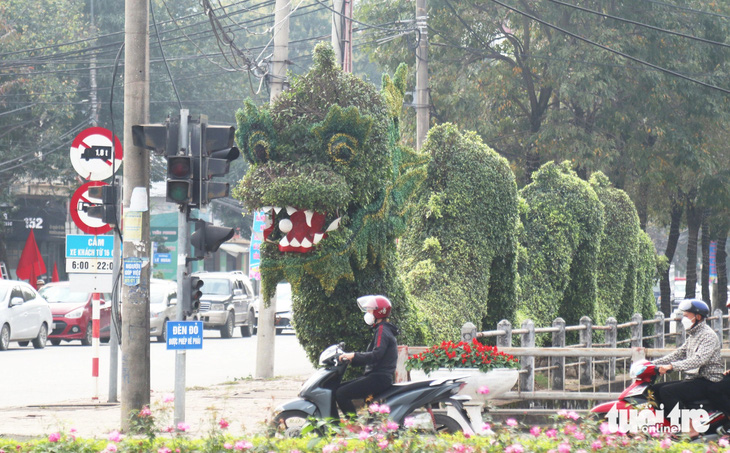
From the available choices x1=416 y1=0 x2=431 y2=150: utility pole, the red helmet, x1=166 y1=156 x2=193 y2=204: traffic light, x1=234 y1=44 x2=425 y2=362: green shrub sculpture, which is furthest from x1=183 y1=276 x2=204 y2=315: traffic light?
x1=416 y1=0 x2=431 y2=150: utility pole

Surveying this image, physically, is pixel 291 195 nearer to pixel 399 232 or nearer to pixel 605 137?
pixel 399 232

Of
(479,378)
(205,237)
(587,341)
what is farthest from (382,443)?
(587,341)

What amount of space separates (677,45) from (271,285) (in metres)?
17.6

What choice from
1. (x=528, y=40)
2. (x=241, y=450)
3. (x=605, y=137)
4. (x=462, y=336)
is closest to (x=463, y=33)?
(x=528, y=40)

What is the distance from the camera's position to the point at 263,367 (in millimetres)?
16547

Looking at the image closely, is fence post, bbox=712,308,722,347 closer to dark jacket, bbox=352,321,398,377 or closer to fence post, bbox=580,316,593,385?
fence post, bbox=580,316,593,385

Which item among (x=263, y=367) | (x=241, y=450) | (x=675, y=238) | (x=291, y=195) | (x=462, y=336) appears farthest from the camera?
(x=675, y=238)

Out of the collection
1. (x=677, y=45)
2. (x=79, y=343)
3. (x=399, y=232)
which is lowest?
(x=79, y=343)

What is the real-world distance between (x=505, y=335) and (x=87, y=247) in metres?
5.27

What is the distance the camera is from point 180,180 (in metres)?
9.29

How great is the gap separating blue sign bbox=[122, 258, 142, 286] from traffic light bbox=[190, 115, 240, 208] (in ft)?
3.45

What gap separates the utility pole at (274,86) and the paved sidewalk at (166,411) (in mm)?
829

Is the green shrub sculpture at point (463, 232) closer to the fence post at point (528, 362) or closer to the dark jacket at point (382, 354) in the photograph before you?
the fence post at point (528, 362)

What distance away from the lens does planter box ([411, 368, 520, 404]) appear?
1008cm
